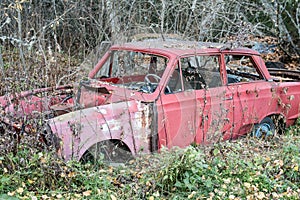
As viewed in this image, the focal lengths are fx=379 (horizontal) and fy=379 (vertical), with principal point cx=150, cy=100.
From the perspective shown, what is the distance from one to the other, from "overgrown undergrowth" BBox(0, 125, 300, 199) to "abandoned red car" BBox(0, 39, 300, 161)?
27cm

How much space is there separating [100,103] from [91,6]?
420 cm

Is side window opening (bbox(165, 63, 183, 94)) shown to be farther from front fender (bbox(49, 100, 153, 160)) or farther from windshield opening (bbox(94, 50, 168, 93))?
front fender (bbox(49, 100, 153, 160))

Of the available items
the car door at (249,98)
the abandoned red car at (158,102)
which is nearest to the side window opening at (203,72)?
the abandoned red car at (158,102)

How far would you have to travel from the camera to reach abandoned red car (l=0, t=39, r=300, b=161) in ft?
14.7

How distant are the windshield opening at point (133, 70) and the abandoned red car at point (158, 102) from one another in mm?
14

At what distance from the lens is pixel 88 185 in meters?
3.95

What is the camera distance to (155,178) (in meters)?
4.10

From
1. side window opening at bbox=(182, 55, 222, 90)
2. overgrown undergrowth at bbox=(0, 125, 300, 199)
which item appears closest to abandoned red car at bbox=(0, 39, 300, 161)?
side window opening at bbox=(182, 55, 222, 90)

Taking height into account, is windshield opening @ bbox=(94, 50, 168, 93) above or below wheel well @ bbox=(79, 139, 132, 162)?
above

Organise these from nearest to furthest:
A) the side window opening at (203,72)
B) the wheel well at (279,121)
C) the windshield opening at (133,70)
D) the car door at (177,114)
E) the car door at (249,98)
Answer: the car door at (177,114) → the windshield opening at (133,70) → the side window opening at (203,72) → the car door at (249,98) → the wheel well at (279,121)

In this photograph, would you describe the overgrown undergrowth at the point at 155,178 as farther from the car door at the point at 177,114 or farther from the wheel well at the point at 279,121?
the wheel well at the point at 279,121

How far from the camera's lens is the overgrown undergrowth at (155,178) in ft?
12.8

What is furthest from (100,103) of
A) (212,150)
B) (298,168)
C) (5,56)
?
(5,56)

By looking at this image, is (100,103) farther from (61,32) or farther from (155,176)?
(61,32)
